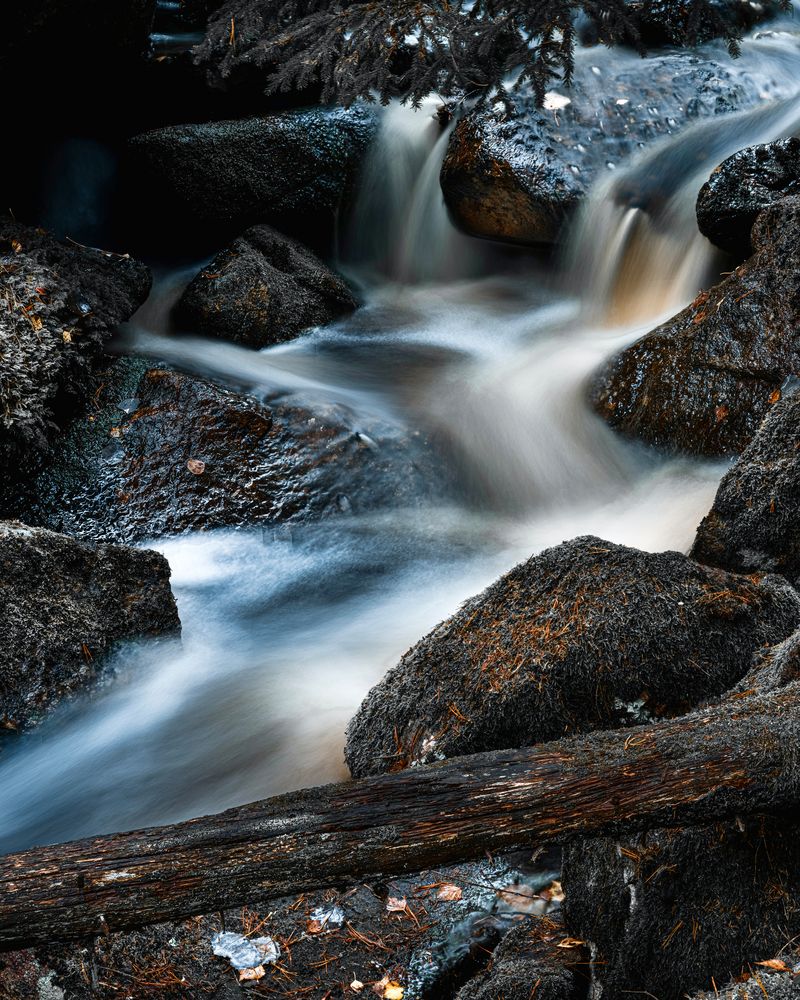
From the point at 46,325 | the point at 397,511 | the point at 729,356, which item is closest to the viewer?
the point at 729,356

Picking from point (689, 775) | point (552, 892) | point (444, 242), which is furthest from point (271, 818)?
point (444, 242)

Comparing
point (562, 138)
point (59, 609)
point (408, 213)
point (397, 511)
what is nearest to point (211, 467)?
point (397, 511)

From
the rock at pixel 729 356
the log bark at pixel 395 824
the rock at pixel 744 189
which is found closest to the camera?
the log bark at pixel 395 824

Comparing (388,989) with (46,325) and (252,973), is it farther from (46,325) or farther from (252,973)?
(46,325)

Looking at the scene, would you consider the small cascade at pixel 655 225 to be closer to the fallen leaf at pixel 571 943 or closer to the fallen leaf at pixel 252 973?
→ the fallen leaf at pixel 571 943

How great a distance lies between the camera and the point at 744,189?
6297 mm

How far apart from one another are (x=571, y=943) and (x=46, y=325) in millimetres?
5116

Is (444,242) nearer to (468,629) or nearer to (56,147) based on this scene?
(56,147)

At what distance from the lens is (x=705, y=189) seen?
21.5 ft

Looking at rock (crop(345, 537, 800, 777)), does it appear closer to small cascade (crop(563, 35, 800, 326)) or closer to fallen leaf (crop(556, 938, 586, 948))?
fallen leaf (crop(556, 938, 586, 948))

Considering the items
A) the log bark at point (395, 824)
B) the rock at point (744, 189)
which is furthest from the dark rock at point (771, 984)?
the rock at point (744, 189)

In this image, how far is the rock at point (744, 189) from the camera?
6180mm

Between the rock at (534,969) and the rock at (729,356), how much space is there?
3658mm

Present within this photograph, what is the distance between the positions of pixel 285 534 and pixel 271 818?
12.7ft
